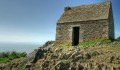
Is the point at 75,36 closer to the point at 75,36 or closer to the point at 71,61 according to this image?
the point at 75,36

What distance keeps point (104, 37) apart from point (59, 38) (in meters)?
7.56

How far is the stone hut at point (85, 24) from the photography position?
3170 cm

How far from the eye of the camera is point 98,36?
1252 inches

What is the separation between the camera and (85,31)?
3306 centimetres

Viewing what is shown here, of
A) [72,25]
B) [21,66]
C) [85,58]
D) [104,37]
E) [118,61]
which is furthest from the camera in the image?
[72,25]

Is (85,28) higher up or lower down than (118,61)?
higher up

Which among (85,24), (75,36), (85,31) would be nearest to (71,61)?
(85,31)

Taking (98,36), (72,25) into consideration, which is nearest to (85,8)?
(72,25)

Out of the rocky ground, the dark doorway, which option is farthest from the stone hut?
the rocky ground

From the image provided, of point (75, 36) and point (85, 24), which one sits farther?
point (75, 36)

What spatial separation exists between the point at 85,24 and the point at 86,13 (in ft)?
7.87

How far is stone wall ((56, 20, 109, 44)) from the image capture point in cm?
3148

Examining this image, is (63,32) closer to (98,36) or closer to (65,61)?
(98,36)

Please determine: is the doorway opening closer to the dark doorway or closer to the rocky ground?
the dark doorway
